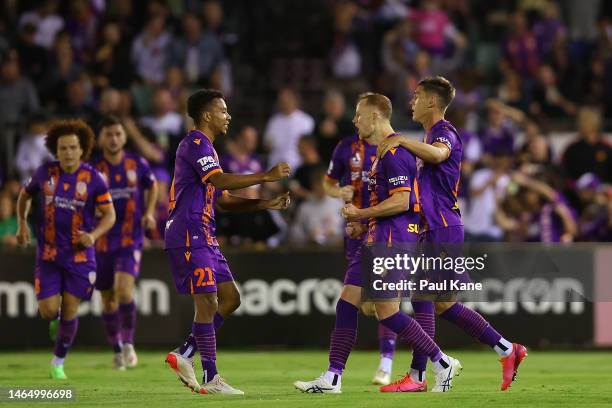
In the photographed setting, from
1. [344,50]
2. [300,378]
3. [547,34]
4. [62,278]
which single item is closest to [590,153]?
[547,34]

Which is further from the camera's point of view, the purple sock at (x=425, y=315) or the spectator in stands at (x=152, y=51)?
the spectator in stands at (x=152, y=51)

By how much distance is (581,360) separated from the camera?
49.9ft

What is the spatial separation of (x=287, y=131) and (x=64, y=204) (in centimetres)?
698

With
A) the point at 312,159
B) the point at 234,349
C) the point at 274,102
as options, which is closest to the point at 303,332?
the point at 234,349

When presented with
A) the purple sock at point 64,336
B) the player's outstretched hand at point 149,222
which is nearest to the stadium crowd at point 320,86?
the player's outstretched hand at point 149,222

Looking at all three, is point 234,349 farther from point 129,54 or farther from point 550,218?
point 129,54

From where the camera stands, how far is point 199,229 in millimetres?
10664

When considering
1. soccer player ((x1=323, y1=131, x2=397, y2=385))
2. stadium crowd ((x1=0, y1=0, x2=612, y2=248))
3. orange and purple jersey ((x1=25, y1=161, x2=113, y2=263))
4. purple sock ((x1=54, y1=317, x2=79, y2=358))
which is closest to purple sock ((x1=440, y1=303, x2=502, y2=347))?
soccer player ((x1=323, y1=131, x2=397, y2=385))

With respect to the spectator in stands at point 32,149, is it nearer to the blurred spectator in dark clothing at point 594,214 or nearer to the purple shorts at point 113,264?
the purple shorts at point 113,264

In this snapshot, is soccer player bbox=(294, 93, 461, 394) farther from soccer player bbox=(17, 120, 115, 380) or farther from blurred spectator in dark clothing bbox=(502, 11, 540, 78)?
blurred spectator in dark clothing bbox=(502, 11, 540, 78)

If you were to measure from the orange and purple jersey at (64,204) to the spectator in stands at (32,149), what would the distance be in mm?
5656

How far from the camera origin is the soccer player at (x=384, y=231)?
10461 mm

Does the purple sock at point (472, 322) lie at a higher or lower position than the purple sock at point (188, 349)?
higher

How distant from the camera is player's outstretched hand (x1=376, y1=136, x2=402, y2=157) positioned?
10.5 meters
